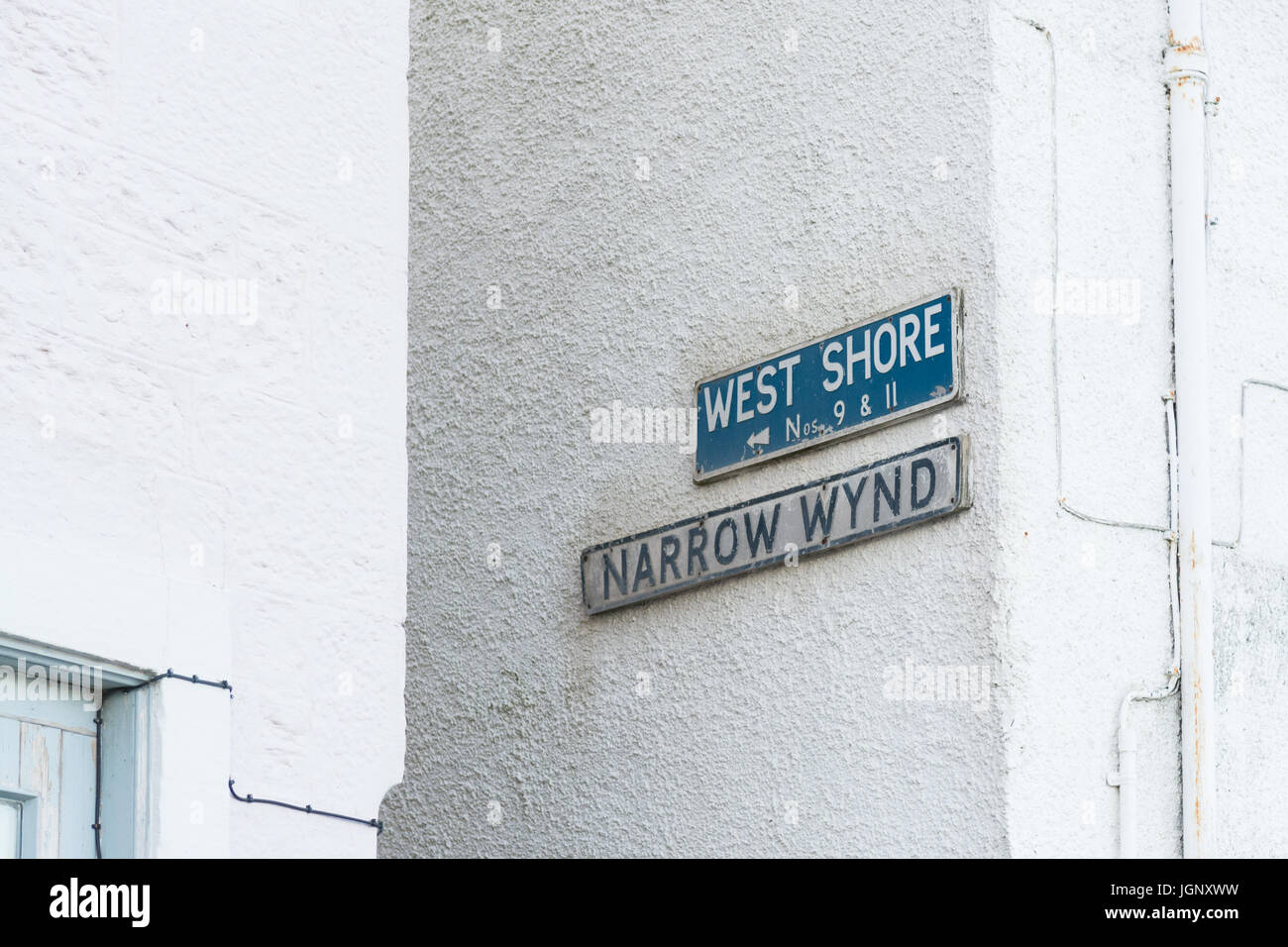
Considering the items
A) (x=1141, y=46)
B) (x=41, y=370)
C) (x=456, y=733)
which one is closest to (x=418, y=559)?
(x=456, y=733)

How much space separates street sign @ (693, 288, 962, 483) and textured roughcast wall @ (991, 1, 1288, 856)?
0.58 ft

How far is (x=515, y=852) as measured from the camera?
5113 millimetres

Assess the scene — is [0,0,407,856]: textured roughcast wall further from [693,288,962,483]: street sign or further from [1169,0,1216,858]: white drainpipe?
[1169,0,1216,858]: white drainpipe

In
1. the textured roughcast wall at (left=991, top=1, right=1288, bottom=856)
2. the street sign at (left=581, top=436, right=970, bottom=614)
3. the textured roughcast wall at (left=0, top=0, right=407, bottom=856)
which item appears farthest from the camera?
the street sign at (left=581, top=436, right=970, bottom=614)

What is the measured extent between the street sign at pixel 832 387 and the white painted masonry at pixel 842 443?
53 millimetres

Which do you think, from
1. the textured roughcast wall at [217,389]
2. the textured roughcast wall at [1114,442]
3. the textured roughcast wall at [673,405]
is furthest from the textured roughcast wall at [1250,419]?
the textured roughcast wall at [217,389]

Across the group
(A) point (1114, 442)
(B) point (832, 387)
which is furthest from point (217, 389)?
(A) point (1114, 442)

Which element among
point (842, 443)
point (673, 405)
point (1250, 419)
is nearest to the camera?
point (842, 443)

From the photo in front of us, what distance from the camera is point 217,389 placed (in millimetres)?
4066

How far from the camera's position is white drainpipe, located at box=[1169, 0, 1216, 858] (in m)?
4.16

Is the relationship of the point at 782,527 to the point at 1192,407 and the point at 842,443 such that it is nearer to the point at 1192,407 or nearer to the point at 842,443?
the point at 842,443

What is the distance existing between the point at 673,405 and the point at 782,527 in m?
0.58

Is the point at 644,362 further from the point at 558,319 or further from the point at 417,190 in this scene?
the point at 417,190

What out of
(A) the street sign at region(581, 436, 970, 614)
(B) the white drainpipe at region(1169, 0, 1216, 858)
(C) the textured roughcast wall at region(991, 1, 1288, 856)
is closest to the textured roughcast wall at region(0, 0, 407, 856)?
(A) the street sign at region(581, 436, 970, 614)
